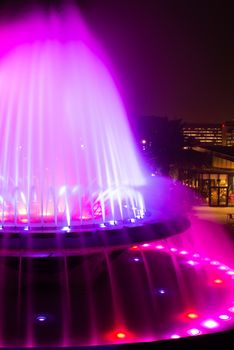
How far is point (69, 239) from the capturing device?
6977 millimetres

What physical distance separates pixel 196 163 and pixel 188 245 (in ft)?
96.3

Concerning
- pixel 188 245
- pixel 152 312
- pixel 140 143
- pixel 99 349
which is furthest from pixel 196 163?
pixel 99 349

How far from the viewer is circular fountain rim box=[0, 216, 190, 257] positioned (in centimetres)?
680

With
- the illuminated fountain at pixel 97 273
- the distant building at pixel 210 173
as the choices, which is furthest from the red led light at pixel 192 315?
the distant building at pixel 210 173

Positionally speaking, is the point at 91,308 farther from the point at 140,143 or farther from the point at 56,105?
the point at 140,143

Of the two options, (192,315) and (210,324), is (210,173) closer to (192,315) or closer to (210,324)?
(192,315)

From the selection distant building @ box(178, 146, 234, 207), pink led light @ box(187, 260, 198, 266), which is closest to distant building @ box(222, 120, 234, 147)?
distant building @ box(178, 146, 234, 207)

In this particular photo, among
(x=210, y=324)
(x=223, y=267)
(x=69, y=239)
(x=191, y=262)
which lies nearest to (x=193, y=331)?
(x=210, y=324)

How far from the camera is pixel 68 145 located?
18.4m

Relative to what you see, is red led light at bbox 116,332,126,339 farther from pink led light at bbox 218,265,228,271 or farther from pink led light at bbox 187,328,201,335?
pink led light at bbox 218,265,228,271

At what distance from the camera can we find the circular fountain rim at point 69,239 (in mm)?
6805

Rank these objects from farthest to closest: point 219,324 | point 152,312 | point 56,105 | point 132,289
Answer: point 56,105
point 132,289
point 152,312
point 219,324

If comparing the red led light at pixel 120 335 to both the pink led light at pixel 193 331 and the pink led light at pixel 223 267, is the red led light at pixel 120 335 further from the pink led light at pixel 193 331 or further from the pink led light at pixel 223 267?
the pink led light at pixel 223 267

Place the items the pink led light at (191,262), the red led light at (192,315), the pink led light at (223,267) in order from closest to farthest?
the red led light at (192,315) → the pink led light at (223,267) → the pink led light at (191,262)
